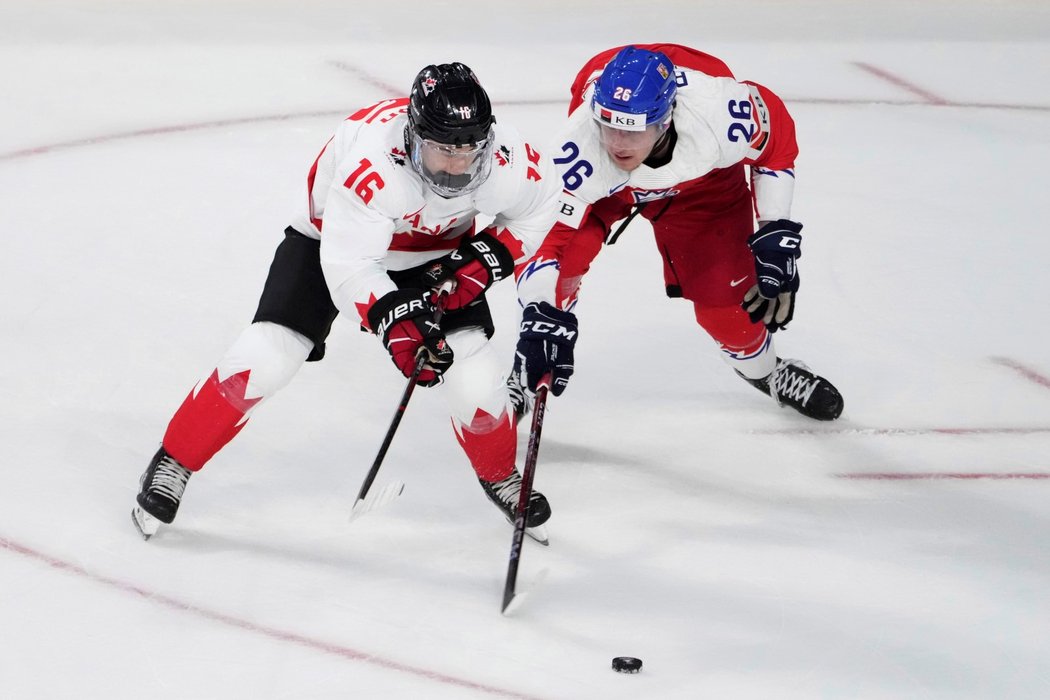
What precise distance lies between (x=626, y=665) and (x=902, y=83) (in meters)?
4.93

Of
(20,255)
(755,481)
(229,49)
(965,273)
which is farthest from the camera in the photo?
(229,49)

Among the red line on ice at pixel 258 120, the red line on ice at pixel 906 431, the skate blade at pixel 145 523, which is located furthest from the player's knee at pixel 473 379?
the red line on ice at pixel 258 120

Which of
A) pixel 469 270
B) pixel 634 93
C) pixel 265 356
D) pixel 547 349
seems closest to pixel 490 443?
pixel 547 349

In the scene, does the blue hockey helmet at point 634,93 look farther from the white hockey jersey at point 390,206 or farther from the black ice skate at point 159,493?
the black ice skate at point 159,493

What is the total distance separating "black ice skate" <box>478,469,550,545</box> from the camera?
3.31 m

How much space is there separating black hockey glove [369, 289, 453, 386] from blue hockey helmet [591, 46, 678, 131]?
0.72 m

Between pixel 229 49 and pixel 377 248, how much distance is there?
4172 mm

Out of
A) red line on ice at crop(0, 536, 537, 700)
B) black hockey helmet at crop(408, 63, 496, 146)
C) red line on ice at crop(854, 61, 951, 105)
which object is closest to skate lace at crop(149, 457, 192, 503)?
red line on ice at crop(0, 536, 537, 700)

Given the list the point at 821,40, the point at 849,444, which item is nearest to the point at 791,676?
the point at 849,444

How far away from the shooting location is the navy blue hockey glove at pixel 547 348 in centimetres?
327

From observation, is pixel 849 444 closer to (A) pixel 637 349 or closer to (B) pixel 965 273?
(A) pixel 637 349

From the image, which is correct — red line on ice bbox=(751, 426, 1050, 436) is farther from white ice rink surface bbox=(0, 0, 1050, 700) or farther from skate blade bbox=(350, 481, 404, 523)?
skate blade bbox=(350, 481, 404, 523)

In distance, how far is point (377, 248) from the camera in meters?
3.03

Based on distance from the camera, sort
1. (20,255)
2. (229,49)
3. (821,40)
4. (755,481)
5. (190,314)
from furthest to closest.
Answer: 1. (821,40)
2. (229,49)
3. (20,255)
4. (190,314)
5. (755,481)
